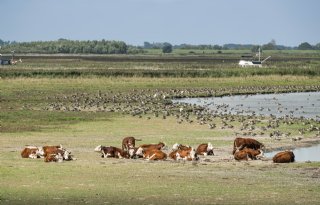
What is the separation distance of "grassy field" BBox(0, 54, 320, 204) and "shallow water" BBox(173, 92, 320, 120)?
12.2ft

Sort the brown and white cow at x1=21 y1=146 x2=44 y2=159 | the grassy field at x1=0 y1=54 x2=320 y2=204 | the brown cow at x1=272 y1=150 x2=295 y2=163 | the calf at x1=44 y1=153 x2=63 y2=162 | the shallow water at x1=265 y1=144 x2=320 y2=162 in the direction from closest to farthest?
the grassy field at x1=0 y1=54 x2=320 y2=204 → the brown cow at x1=272 y1=150 x2=295 y2=163 → the calf at x1=44 y1=153 x2=63 y2=162 → the brown and white cow at x1=21 y1=146 x2=44 y2=159 → the shallow water at x1=265 y1=144 x2=320 y2=162

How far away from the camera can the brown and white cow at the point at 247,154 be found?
27984 millimetres

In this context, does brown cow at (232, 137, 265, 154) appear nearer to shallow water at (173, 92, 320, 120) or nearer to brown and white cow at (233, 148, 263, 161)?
brown and white cow at (233, 148, 263, 161)

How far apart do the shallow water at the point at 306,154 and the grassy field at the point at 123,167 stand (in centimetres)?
113

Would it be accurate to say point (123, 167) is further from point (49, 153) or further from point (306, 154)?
point (306, 154)

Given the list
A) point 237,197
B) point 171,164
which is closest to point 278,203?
point 237,197

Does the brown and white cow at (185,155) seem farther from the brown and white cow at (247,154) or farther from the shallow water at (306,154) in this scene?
the shallow water at (306,154)

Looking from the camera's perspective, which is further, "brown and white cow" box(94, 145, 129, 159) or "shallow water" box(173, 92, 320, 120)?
"shallow water" box(173, 92, 320, 120)

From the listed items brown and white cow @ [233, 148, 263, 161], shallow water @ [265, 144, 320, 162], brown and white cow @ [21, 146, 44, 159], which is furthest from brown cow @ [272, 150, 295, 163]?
brown and white cow @ [21, 146, 44, 159]

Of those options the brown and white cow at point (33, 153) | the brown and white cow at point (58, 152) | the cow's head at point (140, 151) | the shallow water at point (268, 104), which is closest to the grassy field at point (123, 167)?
the brown and white cow at point (33, 153)

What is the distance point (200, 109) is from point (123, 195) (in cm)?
2975

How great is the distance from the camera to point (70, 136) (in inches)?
1391

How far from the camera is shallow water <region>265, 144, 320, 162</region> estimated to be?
2924 centimetres

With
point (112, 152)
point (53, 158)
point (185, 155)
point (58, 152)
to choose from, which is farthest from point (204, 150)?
point (53, 158)
